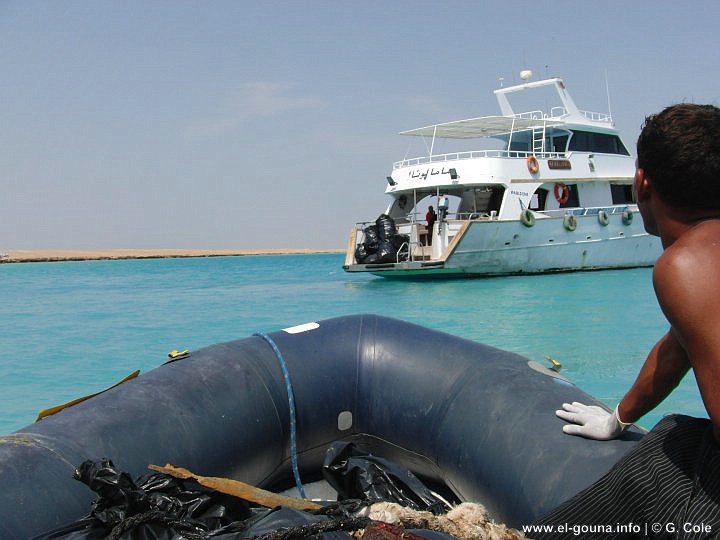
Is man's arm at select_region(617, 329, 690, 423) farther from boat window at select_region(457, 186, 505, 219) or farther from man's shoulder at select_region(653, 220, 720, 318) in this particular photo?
boat window at select_region(457, 186, 505, 219)

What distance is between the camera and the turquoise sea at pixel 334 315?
7.75 m

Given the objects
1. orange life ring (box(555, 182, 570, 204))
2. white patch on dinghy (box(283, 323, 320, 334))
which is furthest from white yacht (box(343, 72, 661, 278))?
white patch on dinghy (box(283, 323, 320, 334))

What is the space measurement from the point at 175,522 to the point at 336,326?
1728mm

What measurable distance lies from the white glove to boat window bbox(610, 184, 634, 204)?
18.3 metres

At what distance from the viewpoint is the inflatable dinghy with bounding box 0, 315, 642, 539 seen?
2146 mm

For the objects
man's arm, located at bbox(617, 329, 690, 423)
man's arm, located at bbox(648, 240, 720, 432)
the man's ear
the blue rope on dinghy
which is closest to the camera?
man's arm, located at bbox(648, 240, 720, 432)

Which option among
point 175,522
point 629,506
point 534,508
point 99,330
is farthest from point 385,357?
point 99,330

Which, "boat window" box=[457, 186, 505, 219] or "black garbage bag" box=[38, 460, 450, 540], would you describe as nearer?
"black garbage bag" box=[38, 460, 450, 540]

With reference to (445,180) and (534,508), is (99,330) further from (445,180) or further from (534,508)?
(534,508)

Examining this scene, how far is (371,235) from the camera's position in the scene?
679 inches

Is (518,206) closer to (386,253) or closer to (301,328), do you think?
(386,253)

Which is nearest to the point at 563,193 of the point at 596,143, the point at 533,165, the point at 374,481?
the point at 533,165

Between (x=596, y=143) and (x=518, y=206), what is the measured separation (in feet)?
14.8

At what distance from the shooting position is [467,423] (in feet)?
9.18
